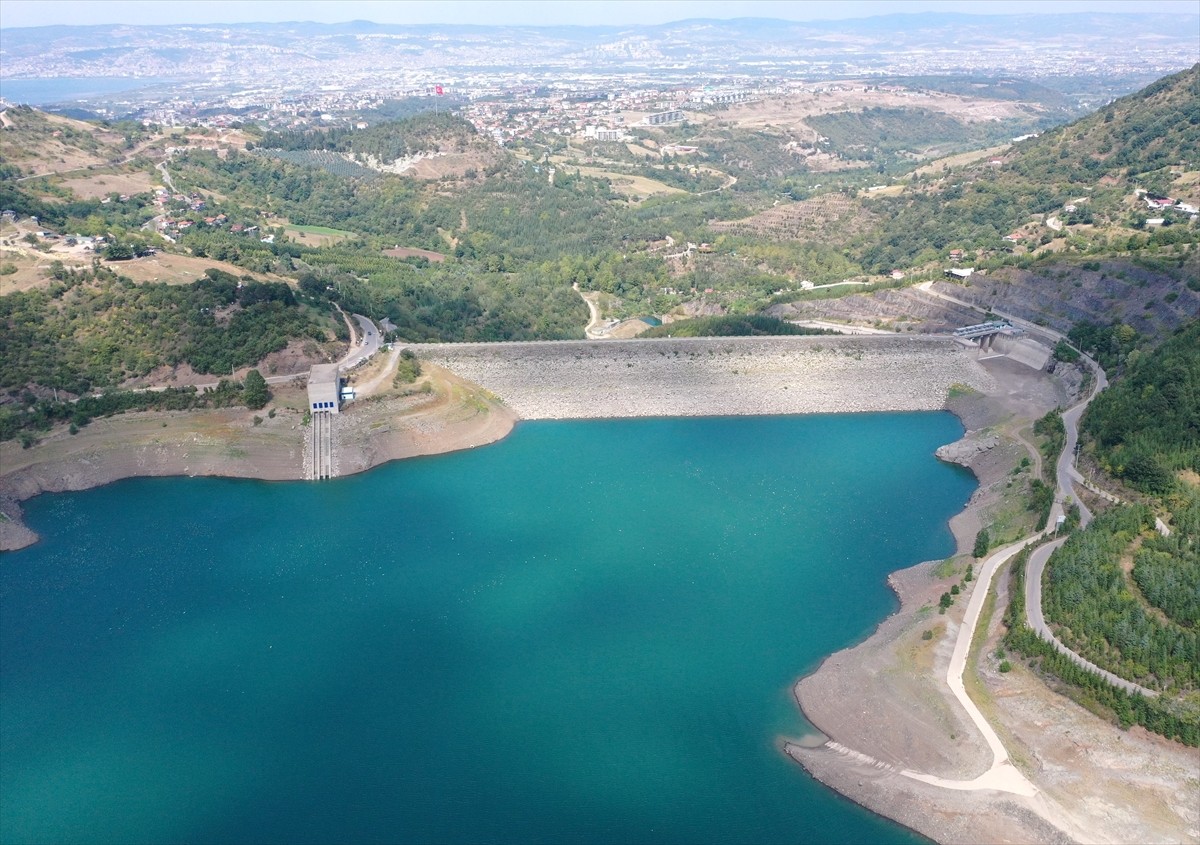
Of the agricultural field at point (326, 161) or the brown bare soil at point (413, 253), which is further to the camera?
the agricultural field at point (326, 161)

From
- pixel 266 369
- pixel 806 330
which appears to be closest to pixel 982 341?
pixel 806 330

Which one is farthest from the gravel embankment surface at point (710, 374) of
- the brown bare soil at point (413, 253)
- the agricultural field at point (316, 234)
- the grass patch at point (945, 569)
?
the agricultural field at point (316, 234)

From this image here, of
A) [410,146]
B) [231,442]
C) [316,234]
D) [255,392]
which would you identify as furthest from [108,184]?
[231,442]

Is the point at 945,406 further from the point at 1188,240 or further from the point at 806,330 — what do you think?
Answer: the point at 1188,240

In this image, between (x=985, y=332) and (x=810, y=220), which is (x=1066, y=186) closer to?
(x=810, y=220)

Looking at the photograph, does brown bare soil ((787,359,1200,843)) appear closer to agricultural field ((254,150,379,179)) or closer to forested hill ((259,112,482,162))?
agricultural field ((254,150,379,179))

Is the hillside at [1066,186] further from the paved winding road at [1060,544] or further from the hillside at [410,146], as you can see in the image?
the hillside at [410,146]

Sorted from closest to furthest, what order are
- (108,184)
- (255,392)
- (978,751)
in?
(978,751) < (255,392) < (108,184)
